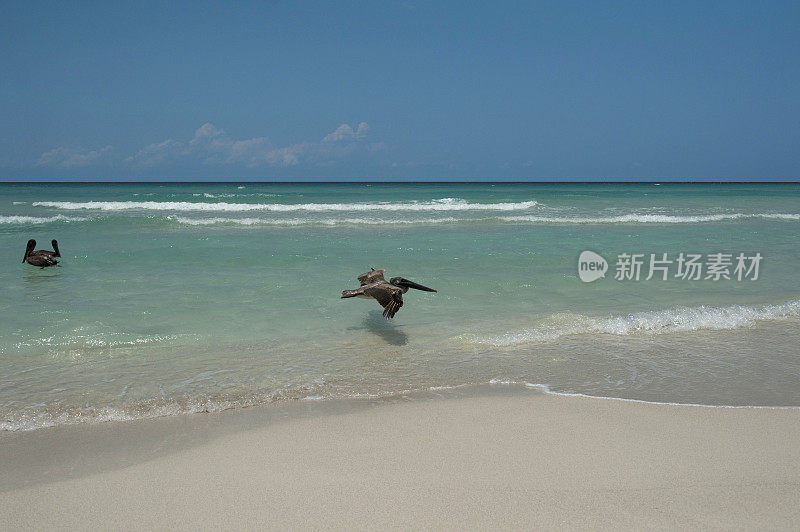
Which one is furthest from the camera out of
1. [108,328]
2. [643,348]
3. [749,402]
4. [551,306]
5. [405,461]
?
[551,306]

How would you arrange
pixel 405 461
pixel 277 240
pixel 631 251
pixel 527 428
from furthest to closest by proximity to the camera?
1. pixel 277 240
2. pixel 631 251
3. pixel 527 428
4. pixel 405 461

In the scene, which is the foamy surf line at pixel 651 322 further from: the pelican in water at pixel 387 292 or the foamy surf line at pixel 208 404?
the foamy surf line at pixel 208 404

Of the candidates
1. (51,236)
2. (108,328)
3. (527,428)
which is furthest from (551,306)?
(51,236)

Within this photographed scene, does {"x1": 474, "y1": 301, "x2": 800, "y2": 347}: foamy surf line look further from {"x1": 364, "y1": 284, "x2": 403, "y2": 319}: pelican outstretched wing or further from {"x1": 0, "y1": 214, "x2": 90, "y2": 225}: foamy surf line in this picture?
{"x1": 0, "y1": 214, "x2": 90, "y2": 225}: foamy surf line

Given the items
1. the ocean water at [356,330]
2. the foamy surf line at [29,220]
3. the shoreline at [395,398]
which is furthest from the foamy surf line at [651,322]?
the foamy surf line at [29,220]

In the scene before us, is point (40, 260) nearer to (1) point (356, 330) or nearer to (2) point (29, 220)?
(1) point (356, 330)

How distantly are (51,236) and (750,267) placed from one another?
54.3ft

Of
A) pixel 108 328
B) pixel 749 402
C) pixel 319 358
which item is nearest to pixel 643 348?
pixel 749 402

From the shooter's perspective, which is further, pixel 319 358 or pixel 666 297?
pixel 666 297

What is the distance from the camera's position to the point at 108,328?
5.80 meters

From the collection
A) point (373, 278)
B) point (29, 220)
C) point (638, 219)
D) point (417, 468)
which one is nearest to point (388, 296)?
point (373, 278)

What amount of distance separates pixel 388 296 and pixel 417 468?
2429mm

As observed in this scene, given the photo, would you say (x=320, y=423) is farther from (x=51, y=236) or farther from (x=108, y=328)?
(x=51, y=236)

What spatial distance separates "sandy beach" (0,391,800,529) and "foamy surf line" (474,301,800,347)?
1.74 meters
